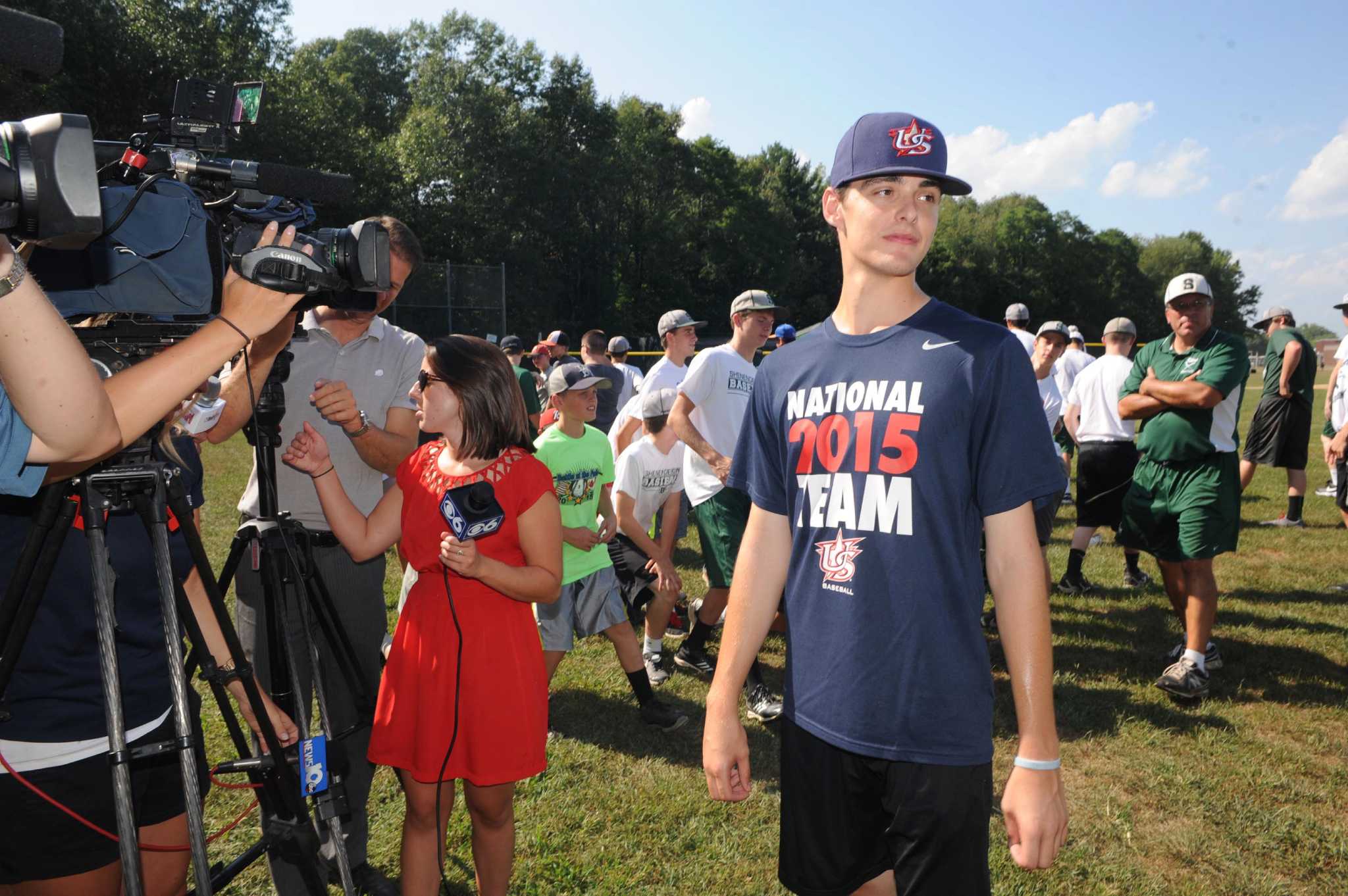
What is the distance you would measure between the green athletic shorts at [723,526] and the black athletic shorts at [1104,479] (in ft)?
10.8

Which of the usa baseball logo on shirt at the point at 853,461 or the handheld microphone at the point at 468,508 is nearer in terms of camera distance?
the usa baseball logo on shirt at the point at 853,461

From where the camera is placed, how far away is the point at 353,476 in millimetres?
3168

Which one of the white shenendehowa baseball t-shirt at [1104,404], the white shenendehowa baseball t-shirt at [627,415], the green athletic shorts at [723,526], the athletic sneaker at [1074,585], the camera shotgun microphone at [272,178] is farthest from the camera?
the athletic sneaker at [1074,585]

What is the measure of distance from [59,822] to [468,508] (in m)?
1.10

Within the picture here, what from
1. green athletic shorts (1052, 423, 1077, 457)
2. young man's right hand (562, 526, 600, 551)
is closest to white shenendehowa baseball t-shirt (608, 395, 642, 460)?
young man's right hand (562, 526, 600, 551)

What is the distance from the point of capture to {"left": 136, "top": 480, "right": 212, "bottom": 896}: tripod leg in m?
1.76

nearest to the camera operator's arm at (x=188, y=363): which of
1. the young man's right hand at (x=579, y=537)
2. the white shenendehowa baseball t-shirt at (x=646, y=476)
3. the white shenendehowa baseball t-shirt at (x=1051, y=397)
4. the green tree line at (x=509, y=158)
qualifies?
the young man's right hand at (x=579, y=537)

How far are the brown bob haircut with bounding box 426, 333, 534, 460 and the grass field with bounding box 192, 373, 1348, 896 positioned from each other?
1772 millimetres

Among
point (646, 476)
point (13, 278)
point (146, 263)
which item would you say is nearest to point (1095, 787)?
point (646, 476)

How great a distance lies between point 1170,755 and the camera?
4.40 meters

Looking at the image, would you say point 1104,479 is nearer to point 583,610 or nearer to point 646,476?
point 646,476

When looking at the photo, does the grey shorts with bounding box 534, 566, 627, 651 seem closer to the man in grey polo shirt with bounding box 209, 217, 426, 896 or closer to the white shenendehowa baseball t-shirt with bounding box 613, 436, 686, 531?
the white shenendehowa baseball t-shirt with bounding box 613, 436, 686, 531

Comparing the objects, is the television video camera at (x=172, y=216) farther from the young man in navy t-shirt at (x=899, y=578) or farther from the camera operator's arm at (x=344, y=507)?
the young man in navy t-shirt at (x=899, y=578)

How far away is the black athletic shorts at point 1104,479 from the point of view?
22.6 ft
